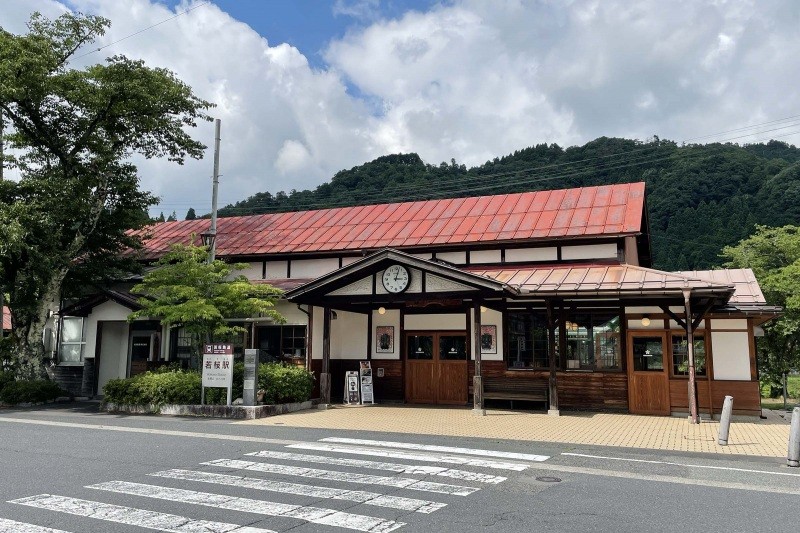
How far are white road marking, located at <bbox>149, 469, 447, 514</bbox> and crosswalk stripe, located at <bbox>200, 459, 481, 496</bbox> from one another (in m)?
0.47

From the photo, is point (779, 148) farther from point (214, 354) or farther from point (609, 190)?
point (214, 354)

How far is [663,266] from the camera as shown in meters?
47.7

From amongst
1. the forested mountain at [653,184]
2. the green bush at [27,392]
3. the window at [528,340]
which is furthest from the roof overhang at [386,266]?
the forested mountain at [653,184]

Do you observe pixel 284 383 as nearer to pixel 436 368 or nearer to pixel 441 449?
pixel 436 368

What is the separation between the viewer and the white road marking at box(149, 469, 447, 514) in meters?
5.91

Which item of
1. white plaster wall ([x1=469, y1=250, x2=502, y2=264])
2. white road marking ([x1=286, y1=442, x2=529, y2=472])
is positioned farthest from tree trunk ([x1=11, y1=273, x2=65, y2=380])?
white plaster wall ([x1=469, y1=250, x2=502, y2=264])

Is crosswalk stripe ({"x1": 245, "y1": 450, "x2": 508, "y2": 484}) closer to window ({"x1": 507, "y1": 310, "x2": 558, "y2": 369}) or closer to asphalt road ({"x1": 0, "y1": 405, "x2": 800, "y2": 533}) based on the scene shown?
asphalt road ({"x1": 0, "y1": 405, "x2": 800, "y2": 533})

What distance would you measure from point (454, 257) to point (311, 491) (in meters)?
11.9

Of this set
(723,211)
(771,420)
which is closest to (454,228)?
(771,420)

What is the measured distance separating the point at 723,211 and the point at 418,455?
2040 inches

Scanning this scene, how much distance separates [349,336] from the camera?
1802 cm

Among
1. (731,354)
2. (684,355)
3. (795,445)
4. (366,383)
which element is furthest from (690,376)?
(366,383)

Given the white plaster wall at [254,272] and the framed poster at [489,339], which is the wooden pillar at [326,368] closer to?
the framed poster at [489,339]

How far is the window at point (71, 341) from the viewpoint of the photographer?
19.5 meters
